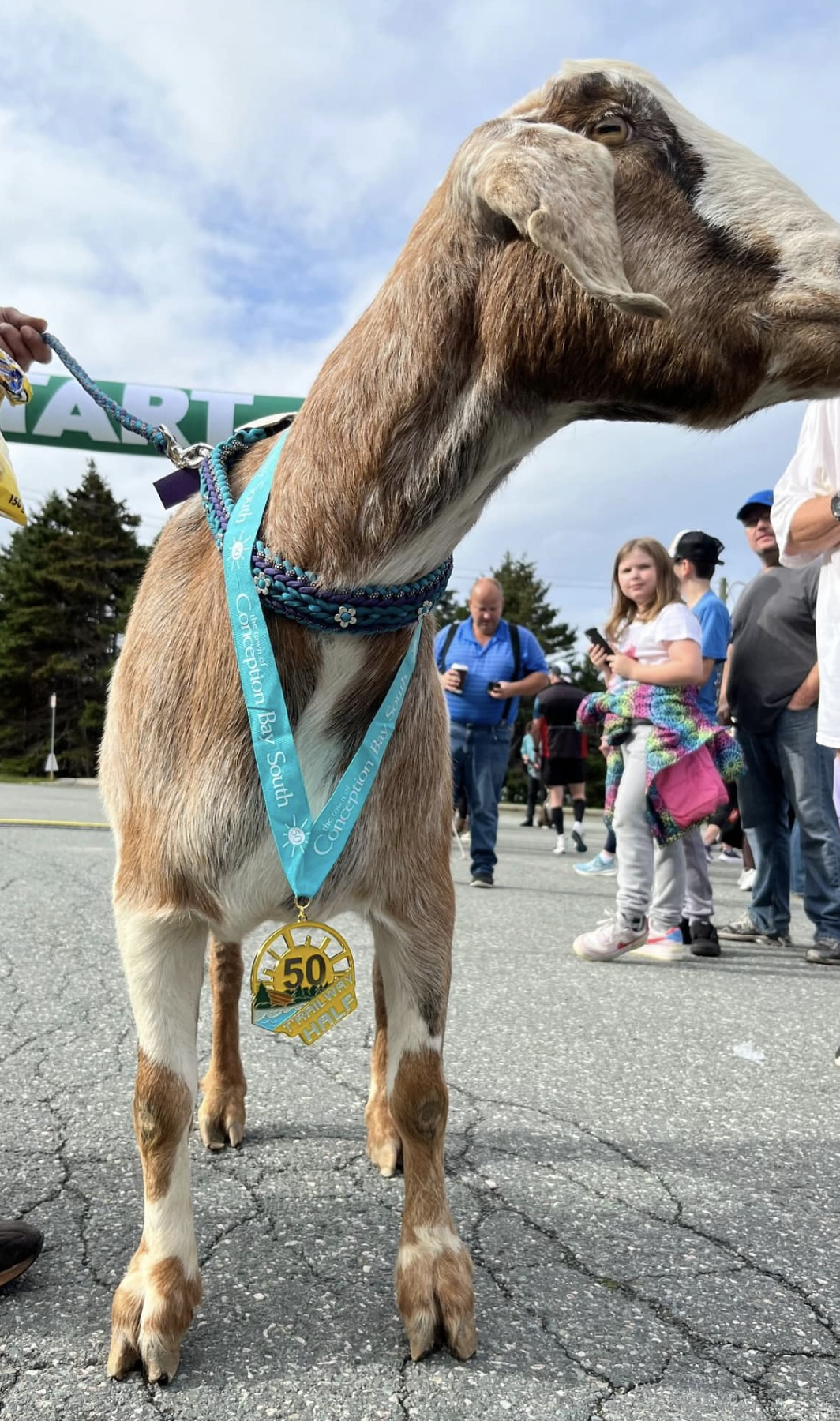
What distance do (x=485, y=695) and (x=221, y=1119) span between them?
4.56m

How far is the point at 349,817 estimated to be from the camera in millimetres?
1628

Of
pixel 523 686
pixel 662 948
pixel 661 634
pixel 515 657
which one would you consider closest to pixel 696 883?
pixel 662 948

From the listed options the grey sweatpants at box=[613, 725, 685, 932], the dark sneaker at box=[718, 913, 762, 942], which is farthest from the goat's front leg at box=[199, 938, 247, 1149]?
the dark sneaker at box=[718, 913, 762, 942]

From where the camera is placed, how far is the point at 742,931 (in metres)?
5.62

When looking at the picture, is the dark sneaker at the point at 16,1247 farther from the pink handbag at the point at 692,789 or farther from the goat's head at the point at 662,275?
the pink handbag at the point at 692,789

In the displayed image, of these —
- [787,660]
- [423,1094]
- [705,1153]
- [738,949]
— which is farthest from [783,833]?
[423,1094]

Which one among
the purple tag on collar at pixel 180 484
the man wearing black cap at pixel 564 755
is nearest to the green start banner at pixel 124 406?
the purple tag on collar at pixel 180 484

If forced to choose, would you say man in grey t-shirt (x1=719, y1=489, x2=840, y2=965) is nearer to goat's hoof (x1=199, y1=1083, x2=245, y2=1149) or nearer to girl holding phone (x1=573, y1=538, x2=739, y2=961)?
girl holding phone (x1=573, y1=538, x2=739, y2=961)

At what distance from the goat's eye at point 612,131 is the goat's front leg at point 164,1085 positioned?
1439 millimetres

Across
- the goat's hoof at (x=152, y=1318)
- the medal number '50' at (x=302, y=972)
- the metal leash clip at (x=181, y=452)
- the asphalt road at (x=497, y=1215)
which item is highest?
the metal leash clip at (x=181, y=452)

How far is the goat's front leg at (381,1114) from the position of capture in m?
2.30

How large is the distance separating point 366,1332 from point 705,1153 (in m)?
1.18

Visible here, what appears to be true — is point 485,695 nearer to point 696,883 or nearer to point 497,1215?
point 696,883

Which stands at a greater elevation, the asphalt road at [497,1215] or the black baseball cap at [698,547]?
the black baseball cap at [698,547]
